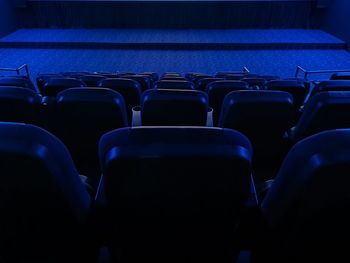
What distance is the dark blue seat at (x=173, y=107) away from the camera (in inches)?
63.7

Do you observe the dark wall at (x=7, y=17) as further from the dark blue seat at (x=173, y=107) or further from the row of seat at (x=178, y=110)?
the dark blue seat at (x=173, y=107)

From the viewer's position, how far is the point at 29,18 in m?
9.41

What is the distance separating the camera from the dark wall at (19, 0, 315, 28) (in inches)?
360

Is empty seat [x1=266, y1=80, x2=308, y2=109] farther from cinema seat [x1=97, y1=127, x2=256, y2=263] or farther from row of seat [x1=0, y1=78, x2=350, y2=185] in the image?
cinema seat [x1=97, y1=127, x2=256, y2=263]

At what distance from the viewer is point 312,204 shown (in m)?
0.80

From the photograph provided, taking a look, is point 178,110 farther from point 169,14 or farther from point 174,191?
point 169,14

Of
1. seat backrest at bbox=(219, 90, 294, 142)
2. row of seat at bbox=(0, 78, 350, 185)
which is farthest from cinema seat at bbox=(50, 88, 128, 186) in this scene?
seat backrest at bbox=(219, 90, 294, 142)

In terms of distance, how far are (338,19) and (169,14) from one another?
4.93 m

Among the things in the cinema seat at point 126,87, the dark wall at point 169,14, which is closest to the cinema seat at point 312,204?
the cinema seat at point 126,87

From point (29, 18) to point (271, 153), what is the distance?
9827 millimetres

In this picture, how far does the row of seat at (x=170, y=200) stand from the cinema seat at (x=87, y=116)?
0.43m

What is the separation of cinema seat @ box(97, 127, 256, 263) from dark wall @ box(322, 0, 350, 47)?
862cm

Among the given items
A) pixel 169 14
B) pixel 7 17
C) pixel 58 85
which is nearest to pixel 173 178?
pixel 58 85

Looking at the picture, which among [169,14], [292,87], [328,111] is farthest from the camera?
[169,14]
